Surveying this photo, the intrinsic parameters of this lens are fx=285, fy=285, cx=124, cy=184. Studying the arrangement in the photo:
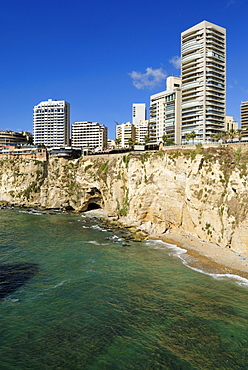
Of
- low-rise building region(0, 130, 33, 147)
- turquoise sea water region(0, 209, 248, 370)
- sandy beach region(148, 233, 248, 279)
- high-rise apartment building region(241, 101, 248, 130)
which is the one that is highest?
high-rise apartment building region(241, 101, 248, 130)

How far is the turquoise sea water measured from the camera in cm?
2383

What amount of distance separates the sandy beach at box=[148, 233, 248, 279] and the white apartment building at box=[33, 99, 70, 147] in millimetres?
140516

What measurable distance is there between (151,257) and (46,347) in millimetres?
25413

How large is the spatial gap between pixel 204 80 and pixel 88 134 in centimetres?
10132

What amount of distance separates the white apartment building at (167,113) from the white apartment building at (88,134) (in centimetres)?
6937

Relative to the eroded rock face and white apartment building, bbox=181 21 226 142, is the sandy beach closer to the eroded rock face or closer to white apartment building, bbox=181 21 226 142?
the eroded rock face

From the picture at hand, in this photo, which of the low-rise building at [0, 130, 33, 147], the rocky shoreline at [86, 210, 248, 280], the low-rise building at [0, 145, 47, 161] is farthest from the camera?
the low-rise building at [0, 130, 33, 147]

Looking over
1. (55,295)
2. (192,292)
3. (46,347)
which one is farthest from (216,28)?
(46,347)

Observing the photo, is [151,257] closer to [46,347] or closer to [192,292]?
[192,292]

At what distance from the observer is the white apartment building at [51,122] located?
180 metres

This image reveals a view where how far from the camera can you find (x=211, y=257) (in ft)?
151

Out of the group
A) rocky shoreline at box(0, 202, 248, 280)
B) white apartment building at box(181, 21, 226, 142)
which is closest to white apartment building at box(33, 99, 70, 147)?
white apartment building at box(181, 21, 226, 142)

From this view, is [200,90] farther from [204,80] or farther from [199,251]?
[199,251]

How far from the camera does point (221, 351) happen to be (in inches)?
973
